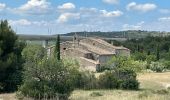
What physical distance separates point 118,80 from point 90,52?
56106mm

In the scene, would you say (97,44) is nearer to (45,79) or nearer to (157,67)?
(157,67)

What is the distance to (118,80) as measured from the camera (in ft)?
154

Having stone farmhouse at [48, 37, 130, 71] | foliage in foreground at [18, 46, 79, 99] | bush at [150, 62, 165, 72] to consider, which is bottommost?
bush at [150, 62, 165, 72]

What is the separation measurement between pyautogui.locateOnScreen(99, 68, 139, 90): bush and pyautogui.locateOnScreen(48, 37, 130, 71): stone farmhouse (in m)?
45.3

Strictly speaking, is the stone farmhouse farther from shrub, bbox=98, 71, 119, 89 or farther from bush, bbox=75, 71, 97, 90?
bush, bbox=75, 71, 97, 90

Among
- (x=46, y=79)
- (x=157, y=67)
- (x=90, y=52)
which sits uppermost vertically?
(x=46, y=79)

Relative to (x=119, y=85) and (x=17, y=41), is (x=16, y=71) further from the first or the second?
(x=119, y=85)

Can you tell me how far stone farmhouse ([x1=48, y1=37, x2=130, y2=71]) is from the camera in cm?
9612

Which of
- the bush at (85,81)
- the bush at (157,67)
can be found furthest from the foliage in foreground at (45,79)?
the bush at (157,67)

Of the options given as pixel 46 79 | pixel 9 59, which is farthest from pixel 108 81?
pixel 46 79

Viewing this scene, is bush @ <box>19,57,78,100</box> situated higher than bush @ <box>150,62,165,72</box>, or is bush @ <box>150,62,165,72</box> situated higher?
bush @ <box>19,57,78,100</box>

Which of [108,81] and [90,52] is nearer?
[108,81]

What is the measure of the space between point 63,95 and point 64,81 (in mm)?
1879

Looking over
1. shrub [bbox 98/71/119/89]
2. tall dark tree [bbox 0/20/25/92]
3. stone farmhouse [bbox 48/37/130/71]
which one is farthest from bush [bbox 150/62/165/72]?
tall dark tree [bbox 0/20/25/92]
